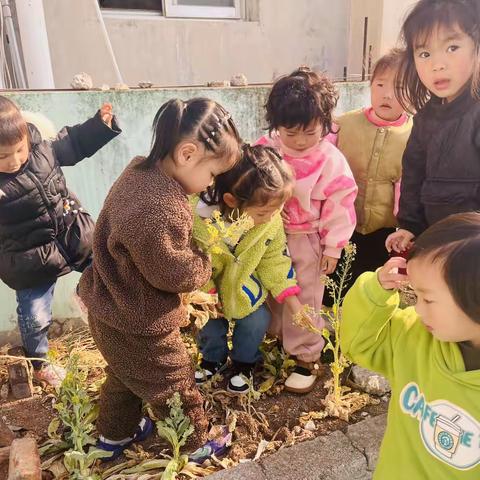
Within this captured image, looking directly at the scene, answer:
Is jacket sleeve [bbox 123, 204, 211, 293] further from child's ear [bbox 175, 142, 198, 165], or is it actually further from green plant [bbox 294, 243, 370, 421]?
green plant [bbox 294, 243, 370, 421]

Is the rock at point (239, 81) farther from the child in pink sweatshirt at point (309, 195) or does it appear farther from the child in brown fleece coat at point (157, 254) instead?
the child in brown fleece coat at point (157, 254)

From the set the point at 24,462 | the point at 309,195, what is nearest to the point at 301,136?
the point at 309,195

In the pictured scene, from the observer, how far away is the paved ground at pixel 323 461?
6.54 feet

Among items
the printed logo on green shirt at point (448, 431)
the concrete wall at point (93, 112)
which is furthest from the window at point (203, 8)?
the printed logo on green shirt at point (448, 431)

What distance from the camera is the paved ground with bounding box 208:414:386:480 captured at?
1.99 meters

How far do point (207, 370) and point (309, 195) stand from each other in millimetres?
1049

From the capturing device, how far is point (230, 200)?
84.0 inches

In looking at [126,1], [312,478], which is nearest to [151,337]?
[312,478]

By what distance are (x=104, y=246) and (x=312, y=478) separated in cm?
122

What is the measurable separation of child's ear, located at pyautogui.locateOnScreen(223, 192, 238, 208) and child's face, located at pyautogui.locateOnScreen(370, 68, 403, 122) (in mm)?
1042

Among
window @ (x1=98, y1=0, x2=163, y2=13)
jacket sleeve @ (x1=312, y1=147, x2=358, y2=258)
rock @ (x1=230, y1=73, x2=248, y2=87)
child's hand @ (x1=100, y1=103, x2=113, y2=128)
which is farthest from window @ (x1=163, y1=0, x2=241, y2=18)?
jacket sleeve @ (x1=312, y1=147, x2=358, y2=258)

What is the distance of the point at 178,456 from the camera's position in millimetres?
2051

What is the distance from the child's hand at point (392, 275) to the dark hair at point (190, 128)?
2.30ft

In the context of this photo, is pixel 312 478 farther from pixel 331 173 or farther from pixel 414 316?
pixel 331 173
